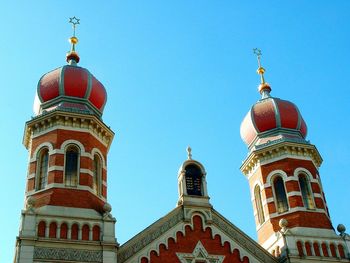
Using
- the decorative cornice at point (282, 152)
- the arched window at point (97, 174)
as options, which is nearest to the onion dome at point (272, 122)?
the decorative cornice at point (282, 152)

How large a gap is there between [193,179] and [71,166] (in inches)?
227

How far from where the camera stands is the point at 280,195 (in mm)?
29359

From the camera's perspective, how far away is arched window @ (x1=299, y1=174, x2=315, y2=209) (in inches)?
1134

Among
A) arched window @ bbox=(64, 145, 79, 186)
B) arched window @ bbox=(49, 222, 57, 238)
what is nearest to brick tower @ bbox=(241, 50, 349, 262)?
arched window @ bbox=(64, 145, 79, 186)

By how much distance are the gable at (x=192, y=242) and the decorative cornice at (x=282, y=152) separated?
5.24 metres

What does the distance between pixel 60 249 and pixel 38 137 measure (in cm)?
659

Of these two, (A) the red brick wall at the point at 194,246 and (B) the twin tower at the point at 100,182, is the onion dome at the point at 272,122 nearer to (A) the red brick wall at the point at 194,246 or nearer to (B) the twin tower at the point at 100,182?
(B) the twin tower at the point at 100,182

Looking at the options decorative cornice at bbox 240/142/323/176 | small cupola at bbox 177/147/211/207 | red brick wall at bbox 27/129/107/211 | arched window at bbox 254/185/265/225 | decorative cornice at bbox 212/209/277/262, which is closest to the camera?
red brick wall at bbox 27/129/107/211

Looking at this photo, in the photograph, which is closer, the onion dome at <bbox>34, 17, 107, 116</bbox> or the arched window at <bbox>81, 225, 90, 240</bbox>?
the arched window at <bbox>81, 225, 90, 240</bbox>

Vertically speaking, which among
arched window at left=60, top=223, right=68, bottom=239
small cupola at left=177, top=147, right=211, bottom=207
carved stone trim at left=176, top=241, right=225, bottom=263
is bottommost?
carved stone trim at left=176, top=241, right=225, bottom=263

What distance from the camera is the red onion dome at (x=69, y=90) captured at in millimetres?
28172

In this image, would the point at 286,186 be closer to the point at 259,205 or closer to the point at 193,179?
the point at 259,205

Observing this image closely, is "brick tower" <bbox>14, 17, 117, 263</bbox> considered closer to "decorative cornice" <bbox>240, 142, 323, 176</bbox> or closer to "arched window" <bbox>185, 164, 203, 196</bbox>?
"arched window" <bbox>185, 164, 203, 196</bbox>

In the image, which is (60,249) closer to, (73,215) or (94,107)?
(73,215)
